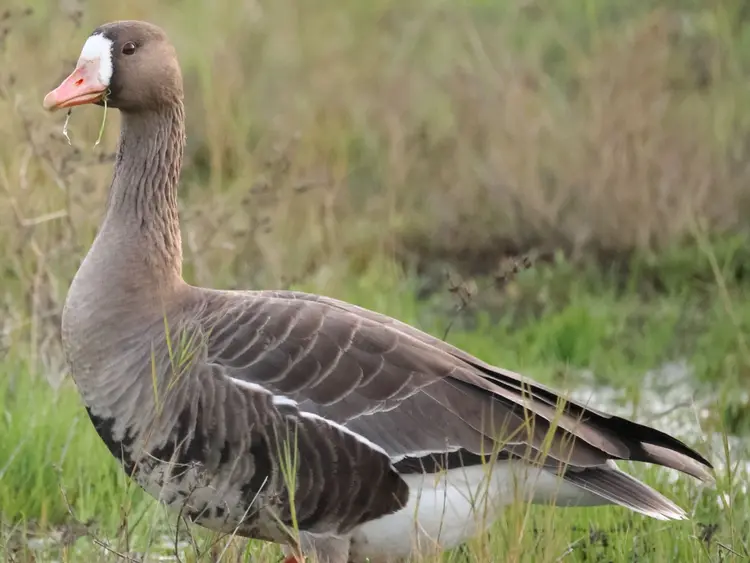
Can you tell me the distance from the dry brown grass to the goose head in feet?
4.82

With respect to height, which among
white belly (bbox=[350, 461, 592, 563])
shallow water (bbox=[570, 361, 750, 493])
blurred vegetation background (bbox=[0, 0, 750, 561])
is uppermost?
blurred vegetation background (bbox=[0, 0, 750, 561])

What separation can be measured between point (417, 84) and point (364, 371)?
5.98 metres

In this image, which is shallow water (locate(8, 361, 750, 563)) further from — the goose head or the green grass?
the goose head

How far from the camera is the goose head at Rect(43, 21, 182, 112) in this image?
15.6ft

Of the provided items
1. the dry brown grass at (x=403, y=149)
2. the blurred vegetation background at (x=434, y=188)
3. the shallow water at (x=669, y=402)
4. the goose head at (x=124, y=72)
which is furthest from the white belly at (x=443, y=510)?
the dry brown grass at (x=403, y=149)

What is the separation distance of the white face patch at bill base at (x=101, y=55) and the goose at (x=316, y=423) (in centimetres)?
6

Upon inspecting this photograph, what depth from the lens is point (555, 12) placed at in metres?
11.4

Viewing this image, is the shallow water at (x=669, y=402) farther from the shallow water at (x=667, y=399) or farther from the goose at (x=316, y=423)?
the goose at (x=316, y=423)

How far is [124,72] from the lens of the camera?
4.82 metres

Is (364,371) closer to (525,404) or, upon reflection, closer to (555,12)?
(525,404)

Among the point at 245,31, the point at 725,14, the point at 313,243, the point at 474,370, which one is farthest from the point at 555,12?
the point at 474,370

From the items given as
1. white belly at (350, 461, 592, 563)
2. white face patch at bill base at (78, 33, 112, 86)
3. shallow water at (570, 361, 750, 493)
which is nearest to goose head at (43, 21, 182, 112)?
white face patch at bill base at (78, 33, 112, 86)

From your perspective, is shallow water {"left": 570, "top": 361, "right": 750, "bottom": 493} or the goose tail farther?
shallow water {"left": 570, "top": 361, "right": 750, "bottom": 493}

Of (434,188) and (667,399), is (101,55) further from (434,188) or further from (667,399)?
(434,188)
